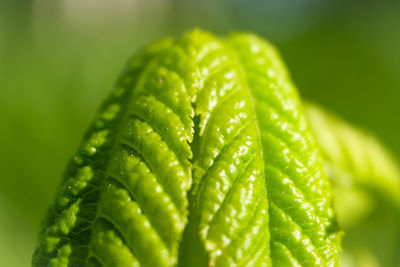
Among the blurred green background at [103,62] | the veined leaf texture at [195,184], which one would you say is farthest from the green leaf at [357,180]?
the blurred green background at [103,62]

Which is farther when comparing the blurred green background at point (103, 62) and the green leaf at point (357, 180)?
the blurred green background at point (103, 62)

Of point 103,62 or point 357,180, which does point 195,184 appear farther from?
point 103,62

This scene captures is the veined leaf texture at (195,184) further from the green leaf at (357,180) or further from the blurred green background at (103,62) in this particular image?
the blurred green background at (103,62)

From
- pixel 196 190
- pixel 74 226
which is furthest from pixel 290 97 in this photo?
pixel 74 226

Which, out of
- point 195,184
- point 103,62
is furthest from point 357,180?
point 103,62

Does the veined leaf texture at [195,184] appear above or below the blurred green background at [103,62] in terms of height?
below

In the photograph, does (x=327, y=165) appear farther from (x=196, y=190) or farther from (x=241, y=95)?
(x=196, y=190)

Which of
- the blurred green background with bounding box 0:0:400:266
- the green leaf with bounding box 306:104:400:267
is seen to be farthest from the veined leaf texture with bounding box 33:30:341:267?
the blurred green background with bounding box 0:0:400:266

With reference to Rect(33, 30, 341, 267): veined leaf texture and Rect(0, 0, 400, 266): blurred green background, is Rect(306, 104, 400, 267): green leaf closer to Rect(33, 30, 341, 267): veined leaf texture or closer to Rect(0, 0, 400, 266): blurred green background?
Rect(33, 30, 341, 267): veined leaf texture
